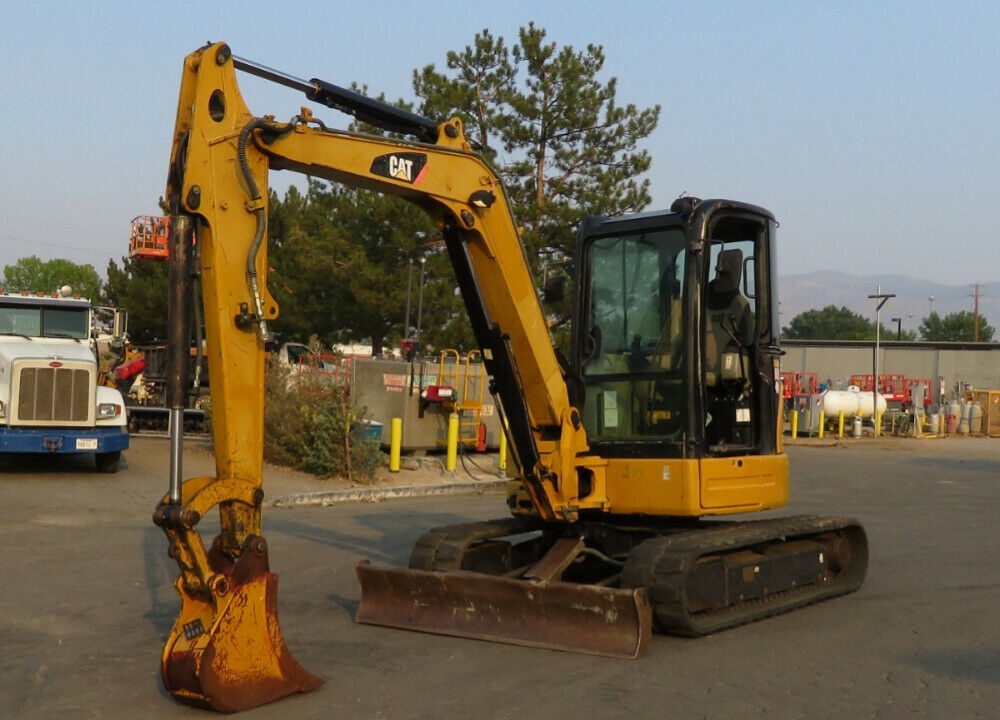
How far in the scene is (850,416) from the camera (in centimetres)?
4528

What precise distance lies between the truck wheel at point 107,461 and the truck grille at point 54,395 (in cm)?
81

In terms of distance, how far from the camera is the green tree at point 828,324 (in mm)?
155625

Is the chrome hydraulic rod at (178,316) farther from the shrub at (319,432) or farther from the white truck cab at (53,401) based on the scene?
the shrub at (319,432)

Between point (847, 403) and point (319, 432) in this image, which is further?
point (847, 403)

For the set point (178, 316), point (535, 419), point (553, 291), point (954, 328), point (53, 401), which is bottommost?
point (535, 419)

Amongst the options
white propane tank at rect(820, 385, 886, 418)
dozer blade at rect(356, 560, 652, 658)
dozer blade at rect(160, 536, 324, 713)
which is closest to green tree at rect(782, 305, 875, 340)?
white propane tank at rect(820, 385, 886, 418)

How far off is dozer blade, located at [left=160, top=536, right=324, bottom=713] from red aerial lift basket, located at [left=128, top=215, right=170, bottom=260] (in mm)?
35303

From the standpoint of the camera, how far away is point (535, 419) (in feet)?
29.0

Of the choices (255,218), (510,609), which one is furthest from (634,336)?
(255,218)

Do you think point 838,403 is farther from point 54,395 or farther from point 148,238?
point 54,395

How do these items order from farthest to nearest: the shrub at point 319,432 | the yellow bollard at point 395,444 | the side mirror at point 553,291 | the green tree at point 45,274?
1. the green tree at point 45,274
2. the yellow bollard at point 395,444
3. the shrub at point 319,432
4. the side mirror at point 553,291

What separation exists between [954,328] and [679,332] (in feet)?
509

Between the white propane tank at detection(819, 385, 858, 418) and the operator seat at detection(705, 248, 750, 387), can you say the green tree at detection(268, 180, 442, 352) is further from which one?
the operator seat at detection(705, 248, 750, 387)

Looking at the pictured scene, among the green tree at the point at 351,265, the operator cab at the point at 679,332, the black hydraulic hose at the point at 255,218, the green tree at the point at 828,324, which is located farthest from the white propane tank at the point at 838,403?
the green tree at the point at 828,324
